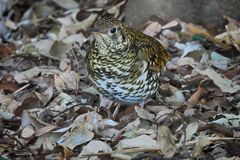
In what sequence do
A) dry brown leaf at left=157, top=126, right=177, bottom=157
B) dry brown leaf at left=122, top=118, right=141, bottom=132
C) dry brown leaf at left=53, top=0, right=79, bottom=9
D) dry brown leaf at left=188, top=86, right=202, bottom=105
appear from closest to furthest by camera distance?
dry brown leaf at left=157, top=126, right=177, bottom=157 → dry brown leaf at left=122, top=118, right=141, bottom=132 → dry brown leaf at left=188, top=86, right=202, bottom=105 → dry brown leaf at left=53, top=0, right=79, bottom=9

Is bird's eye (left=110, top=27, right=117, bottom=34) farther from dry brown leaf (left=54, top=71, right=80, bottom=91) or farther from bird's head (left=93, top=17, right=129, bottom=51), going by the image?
dry brown leaf (left=54, top=71, right=80, bottom=91)

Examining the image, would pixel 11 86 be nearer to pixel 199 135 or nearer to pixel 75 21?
pixel 75 21

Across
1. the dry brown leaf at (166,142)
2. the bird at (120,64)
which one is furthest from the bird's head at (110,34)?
the dry brown leaf at (166,142)

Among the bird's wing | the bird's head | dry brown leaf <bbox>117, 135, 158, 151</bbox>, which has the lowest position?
dry brown leaf <bbox>117, 135, 158, 151</bbox>

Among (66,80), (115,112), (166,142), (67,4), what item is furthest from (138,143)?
(67,4)

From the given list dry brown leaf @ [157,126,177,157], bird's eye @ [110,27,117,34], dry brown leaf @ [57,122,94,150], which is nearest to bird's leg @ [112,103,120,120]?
dry brown leaf @ [57,122,94,150]

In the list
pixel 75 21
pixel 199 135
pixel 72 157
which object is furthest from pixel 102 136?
pixel 75 21

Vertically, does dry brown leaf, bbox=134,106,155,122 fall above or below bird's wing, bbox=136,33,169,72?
below

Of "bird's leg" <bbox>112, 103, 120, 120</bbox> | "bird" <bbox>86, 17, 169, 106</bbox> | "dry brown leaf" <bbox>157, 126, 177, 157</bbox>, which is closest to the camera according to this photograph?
"dry brown leaf" <bbox>157, 126, 177, 157</bbox>
